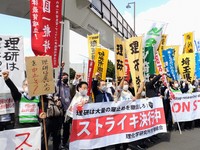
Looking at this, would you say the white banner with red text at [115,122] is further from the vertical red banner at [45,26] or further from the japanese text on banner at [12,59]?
the vertical red banner at [45,26]

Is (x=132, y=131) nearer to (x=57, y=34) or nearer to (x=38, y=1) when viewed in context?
(x=57, y=34)

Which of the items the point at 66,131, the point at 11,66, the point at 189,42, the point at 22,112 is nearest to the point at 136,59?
the point at 66,131

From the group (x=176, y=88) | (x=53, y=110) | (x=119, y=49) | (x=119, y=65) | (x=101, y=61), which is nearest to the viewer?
(x=53, y=110)

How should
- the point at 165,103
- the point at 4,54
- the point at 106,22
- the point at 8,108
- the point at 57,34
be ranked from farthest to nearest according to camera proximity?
1. the point at 106,22
2. the point at 165,103
3. the point at 57,34
4. the point at 8,108
5. the point at 4,54

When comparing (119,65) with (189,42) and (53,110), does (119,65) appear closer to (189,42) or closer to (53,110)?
(53,110)

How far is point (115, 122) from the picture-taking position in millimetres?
6234

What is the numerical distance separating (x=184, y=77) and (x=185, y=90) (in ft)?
5.27

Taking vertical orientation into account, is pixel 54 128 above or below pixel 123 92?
below

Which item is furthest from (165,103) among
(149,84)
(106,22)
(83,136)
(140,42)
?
(106,22)

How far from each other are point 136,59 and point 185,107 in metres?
2.68

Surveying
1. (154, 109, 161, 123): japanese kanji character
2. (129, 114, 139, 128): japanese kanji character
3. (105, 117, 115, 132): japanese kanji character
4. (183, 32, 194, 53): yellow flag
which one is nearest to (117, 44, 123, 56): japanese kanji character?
(154, 109, 161, 123): japanese kanji character

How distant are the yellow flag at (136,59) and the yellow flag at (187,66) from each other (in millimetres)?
4749

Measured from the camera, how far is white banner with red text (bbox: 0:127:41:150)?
4410mm

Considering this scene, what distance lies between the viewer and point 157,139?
7.96 metres
